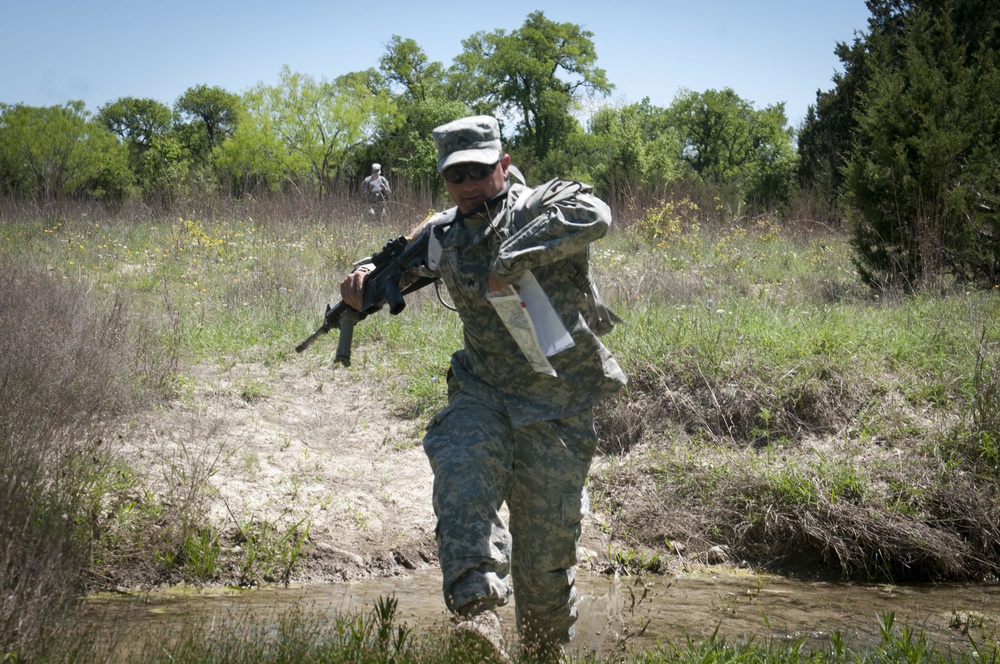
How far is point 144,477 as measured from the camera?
576cm

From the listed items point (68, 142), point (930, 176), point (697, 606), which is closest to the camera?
point (697, 606)

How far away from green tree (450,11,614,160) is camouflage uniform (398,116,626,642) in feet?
174

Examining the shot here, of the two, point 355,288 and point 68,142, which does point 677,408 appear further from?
point 68,142

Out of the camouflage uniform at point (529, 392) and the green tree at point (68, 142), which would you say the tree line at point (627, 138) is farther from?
the camouflage uniform at point (529, 392)

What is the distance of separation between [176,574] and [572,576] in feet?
8.32

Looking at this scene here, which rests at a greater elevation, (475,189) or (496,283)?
(475,189)

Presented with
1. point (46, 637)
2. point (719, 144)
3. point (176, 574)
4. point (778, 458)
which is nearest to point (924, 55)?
point (778, 458)

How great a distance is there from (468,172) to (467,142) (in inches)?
4.5

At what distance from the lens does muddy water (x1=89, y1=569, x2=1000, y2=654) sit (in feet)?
15.6

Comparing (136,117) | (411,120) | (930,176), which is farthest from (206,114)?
(930,176)

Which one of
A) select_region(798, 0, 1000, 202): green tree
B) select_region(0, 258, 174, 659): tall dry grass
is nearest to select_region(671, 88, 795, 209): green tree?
select_region(798, 0, 1000, 202): green tree

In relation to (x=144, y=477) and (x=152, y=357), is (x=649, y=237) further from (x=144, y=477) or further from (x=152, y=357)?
(x=144, y=477)

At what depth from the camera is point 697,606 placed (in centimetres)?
533

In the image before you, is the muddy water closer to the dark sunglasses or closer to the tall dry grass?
the tall dry grass
